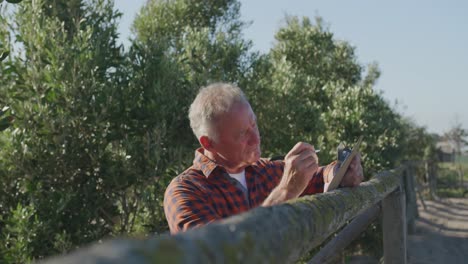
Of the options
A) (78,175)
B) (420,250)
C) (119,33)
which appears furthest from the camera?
(420,250)

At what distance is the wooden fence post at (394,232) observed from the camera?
12.5ft

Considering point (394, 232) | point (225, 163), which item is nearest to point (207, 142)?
point (225, 163)

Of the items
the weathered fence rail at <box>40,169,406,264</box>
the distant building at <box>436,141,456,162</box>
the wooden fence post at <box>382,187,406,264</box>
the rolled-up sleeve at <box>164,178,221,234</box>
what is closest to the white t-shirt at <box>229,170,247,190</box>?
the rolled-up sleeve at <box>164,178,221,234</box>

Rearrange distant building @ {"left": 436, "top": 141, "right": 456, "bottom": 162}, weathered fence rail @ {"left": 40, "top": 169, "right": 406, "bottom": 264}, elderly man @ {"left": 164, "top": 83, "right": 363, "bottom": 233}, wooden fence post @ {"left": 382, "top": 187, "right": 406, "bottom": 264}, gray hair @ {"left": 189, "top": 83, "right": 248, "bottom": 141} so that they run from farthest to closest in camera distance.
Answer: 1. distant building @ {"left": 436, "top": 141, "right": 456, "bottom": 162}
2. wooden fence post @ {"left": 382, "top": 187, "right": 406, "bottom": 264}
3. gray hair @ {"left": 189, "top": 83, "right": 248, "bottom": 141}
4. elderly man @ {"left": 164, "top": 83, "right": 363, "bottom": 233}
5. weathered fence rail @ {"left": 40, "top": 169, "right": 406, "bottom": 264}

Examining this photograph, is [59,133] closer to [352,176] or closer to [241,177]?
[241,177]

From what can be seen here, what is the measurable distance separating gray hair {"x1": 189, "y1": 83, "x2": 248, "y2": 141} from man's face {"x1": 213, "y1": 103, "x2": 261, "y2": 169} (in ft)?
0.08

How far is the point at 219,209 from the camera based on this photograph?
2461mm

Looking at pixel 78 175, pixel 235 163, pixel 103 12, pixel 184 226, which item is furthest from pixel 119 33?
pixel 184 226

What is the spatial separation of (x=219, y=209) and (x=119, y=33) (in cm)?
481

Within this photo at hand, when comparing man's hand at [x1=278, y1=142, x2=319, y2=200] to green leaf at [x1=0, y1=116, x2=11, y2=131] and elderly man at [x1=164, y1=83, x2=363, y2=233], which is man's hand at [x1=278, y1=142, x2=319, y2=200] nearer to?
elderly man at [x1=164, y1=83, x2=363, y2=233]

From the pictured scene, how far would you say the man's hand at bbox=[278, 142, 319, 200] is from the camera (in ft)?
Answer: 7.30

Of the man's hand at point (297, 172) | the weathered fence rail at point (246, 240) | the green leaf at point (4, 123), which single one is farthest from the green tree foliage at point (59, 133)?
the weathered fence rail at point (246, 240)

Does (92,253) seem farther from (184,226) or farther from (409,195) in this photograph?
(409,195)

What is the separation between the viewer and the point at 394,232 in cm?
381
